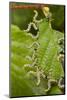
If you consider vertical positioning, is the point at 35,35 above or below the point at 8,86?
above

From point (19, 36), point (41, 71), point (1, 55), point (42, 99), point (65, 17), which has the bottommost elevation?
point (42, 99)

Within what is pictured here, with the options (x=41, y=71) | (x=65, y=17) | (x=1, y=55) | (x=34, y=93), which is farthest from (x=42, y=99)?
(x=65, y=17)

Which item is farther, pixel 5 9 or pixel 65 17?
pixel 65 17

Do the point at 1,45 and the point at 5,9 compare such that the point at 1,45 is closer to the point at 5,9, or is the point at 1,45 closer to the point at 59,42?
the point at 5,9

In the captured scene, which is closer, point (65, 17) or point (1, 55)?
point (1, 55)

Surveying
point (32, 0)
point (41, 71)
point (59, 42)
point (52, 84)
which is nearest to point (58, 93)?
point (52, 84)

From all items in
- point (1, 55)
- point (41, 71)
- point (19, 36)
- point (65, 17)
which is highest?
point (65, 17)

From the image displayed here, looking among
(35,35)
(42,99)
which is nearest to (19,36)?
(35,35)

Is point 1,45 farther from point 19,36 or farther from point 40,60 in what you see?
point 40,60

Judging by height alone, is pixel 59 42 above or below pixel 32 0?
below
